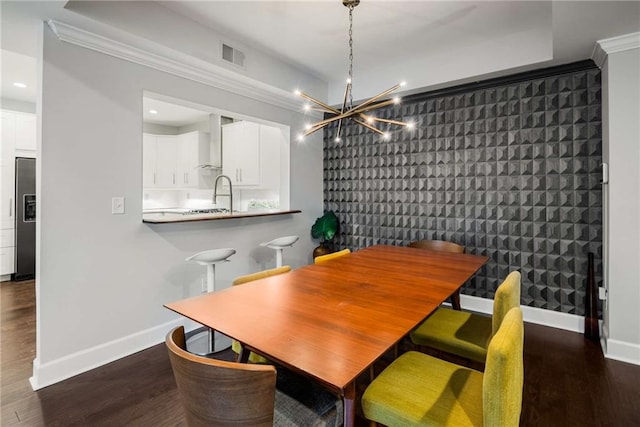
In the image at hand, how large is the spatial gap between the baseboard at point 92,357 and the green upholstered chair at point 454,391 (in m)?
2.20

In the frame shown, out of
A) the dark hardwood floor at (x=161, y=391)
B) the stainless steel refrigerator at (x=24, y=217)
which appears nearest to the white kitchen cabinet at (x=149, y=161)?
the stainless steel refrigerator at (x=24, y=217)

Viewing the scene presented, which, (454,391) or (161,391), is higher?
(454,391)

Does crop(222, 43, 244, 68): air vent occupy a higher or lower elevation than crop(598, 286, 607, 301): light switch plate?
higher

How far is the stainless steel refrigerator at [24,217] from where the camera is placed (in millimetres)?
4598

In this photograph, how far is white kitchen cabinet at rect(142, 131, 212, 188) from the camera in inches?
→ 228

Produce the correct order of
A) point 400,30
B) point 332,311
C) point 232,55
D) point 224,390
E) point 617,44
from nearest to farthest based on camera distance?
point 224,390, point 332,311, point 617,44, point 400,30, point 232,55

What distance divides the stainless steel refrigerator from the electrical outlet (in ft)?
11.0

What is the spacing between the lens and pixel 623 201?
2.43 metres

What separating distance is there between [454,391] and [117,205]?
2595mm

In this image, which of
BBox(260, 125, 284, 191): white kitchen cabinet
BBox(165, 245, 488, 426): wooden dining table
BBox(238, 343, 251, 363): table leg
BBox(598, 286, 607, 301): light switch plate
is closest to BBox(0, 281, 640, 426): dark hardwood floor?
BBox(598, 286, 607, 301): light switch plate

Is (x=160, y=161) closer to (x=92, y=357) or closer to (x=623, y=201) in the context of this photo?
(x=92, y=357)

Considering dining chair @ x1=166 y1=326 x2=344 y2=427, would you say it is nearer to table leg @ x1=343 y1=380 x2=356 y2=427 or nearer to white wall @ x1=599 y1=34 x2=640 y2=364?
table leg @ x1=343 y1=380 x2=356 y2=427

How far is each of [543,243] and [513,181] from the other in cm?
66

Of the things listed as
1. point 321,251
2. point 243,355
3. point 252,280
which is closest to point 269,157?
point 321,251
